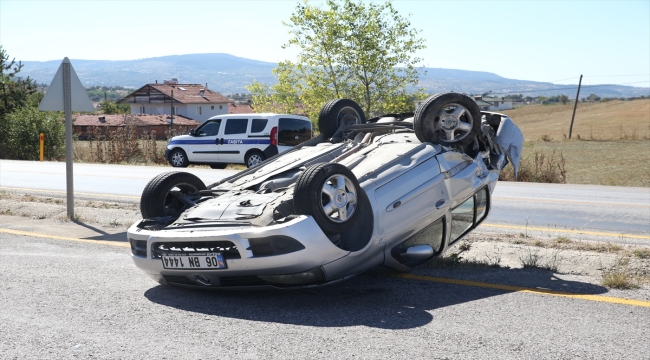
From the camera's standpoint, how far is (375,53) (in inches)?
1372

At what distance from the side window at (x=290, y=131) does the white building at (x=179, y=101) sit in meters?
89.5

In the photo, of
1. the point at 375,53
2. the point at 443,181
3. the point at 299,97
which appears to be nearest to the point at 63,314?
the point at 443,181

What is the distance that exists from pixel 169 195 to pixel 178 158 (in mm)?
18511

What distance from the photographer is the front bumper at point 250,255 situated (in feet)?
17.6

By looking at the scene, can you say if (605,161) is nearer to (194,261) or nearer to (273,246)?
(273,246)

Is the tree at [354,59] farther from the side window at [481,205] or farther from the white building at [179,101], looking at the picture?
the white building at [179,101]

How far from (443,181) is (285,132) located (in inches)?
650

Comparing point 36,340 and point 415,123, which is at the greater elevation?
point 415,123

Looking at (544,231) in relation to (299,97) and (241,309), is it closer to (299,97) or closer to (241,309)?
(241,309)

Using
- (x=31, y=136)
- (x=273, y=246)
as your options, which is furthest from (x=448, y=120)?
(x=31, y=136)

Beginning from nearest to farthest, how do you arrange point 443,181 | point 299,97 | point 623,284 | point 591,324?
1. point 591,324
2. point 623,284
3. point 443,181
4. point 299,97

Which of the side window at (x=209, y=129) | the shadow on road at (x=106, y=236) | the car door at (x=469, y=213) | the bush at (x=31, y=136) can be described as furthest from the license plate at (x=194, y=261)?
the bush at (x=31, y=136)

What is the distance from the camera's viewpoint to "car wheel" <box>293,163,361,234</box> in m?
5.46

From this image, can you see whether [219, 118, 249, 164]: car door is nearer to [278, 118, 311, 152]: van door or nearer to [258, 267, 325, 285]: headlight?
[278, 118, 311, 152]: van door
